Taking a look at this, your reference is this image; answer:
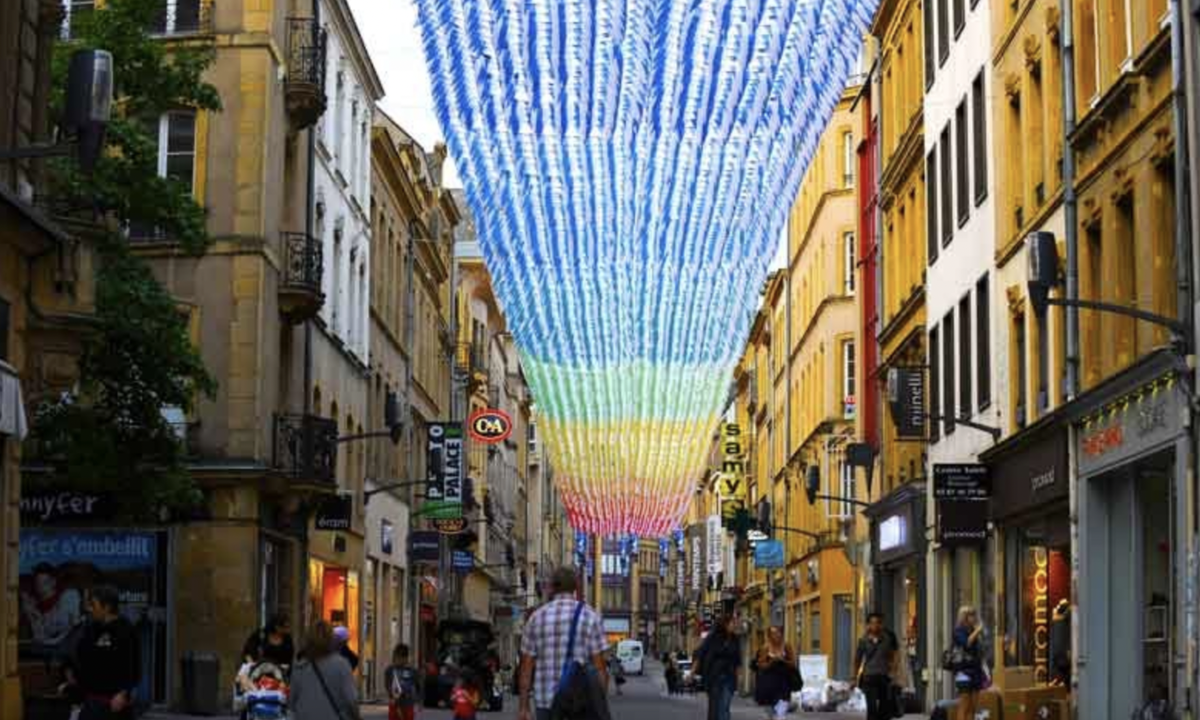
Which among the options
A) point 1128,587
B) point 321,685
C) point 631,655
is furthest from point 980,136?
point 631,655

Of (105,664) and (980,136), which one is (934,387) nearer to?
(980,136)

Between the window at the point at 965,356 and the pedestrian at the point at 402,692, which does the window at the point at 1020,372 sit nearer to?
the window at the point at 965,356

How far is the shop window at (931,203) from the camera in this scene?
42.9 meters

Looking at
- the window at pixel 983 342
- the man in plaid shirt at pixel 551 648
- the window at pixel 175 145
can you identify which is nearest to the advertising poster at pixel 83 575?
the window at pixel 175 145

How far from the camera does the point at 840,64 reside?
18.7 meters

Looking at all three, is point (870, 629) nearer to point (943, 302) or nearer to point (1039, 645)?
point (1039, 645)

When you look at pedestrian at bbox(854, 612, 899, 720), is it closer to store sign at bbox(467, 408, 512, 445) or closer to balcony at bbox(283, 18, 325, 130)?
balcony at bbox(283, 18, 325, 130)

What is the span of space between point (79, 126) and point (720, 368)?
7.44 m

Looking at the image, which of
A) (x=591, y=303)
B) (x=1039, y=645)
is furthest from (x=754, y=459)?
(x=591, y=303)

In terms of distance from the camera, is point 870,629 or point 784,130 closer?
point 784,130

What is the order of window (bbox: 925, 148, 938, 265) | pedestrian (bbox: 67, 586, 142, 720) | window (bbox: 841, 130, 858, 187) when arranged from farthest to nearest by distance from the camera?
1. window (bbox: 841, 130, 858, 187)
2. window (bbox: 925, 148, 938, 265)
3. pedestrian (bbox: 67, 586, 142, 720)

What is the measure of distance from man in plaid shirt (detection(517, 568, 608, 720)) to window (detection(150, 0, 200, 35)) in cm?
2807

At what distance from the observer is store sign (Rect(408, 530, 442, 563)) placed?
57.9 meters

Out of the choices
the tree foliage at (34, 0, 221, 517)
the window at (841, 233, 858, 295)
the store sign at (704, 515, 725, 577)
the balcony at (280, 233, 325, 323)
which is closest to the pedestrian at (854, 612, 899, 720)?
the tree foliage at (34, 0, 221, 517)
